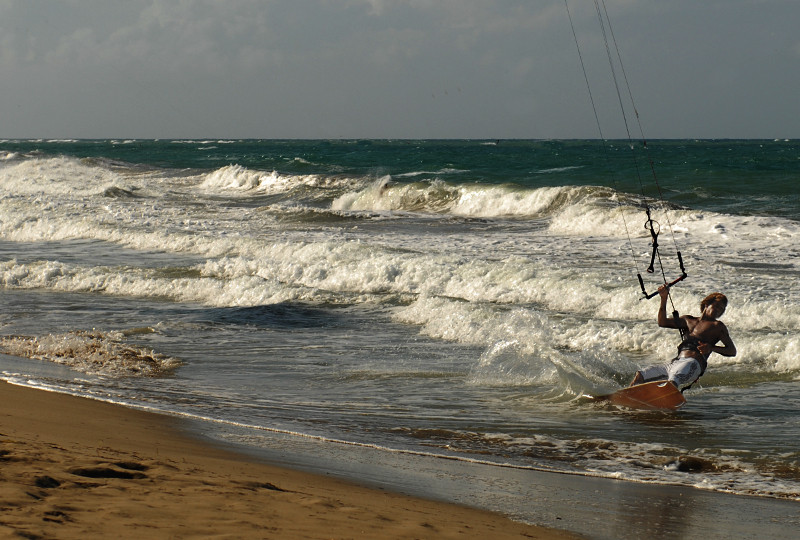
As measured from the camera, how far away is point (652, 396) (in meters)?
7.94

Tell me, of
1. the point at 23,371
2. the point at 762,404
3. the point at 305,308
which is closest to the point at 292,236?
the point at 305,308

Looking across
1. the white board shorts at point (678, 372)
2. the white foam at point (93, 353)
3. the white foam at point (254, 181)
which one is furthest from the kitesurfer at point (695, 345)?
the white foam at point (254, 181)

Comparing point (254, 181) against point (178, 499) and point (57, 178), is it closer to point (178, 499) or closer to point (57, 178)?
point (57, 178)

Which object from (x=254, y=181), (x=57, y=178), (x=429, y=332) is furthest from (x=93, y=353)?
(x=57, y=178)

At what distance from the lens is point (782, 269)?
15.7m

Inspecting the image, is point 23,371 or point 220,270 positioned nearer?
point 23,371

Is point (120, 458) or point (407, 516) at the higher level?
point (120, 458)

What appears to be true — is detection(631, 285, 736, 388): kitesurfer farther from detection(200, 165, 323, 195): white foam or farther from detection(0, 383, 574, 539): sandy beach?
detection(200, 165, 323, 195): white foam

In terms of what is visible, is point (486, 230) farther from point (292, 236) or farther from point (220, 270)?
point (220, 270)

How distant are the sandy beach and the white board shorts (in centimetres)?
361

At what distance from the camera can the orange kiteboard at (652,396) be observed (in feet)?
25.8

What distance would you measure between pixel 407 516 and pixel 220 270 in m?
13.9

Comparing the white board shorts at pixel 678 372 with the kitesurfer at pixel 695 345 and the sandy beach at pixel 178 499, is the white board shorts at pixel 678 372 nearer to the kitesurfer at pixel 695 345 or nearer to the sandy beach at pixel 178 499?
the kitesurfer at pixel 695 345

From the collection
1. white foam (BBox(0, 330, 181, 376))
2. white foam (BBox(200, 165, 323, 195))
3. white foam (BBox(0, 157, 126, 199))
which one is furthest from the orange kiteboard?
white foam (BBox(0, 157, 126, 199))
